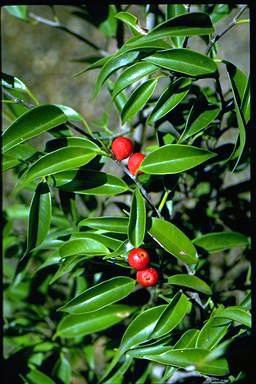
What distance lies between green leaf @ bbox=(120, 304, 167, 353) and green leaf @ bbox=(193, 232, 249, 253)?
194 millimetres

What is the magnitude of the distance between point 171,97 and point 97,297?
0.35 m

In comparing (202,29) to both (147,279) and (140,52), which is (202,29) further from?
(147,279)

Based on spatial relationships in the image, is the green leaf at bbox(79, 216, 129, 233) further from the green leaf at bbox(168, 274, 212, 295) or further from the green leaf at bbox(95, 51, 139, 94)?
the green leaf at bbox(95, 51, 139, 94)

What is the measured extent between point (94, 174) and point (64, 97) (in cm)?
153

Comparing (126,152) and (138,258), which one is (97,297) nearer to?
(138,258)

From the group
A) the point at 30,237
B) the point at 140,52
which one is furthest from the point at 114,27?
the point at 30,237

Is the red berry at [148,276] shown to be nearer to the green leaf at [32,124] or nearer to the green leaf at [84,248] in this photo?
the green leaf at [84,248]

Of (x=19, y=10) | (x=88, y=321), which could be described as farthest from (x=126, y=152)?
(x=19, y=10)

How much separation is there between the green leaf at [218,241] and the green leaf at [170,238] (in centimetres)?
18

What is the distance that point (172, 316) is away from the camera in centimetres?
80

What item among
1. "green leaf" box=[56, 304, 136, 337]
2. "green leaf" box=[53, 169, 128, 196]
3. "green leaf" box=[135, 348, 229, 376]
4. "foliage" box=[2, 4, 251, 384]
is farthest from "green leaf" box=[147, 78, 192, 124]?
"green leaf" box=[56, 304, 136, 337]

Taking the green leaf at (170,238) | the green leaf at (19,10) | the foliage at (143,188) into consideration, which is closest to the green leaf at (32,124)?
the foliage at (143,188)

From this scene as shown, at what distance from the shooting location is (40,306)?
144 centimetres

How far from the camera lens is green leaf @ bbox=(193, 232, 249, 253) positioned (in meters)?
0.99
